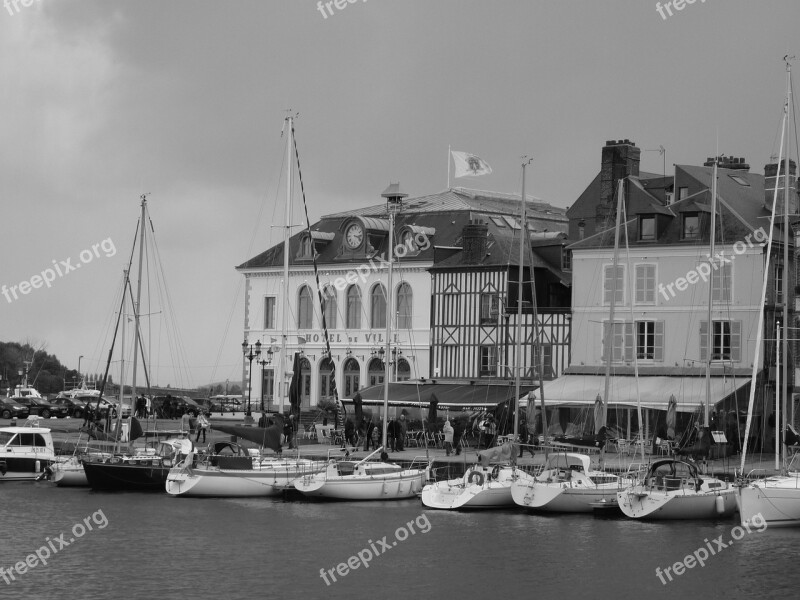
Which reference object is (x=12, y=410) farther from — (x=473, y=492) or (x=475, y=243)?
(x=473, y=492)

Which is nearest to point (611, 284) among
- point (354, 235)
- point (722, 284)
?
point (722, 284)

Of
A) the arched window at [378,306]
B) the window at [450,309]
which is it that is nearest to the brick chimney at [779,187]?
the window at [450,309]

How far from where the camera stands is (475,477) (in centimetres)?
4122

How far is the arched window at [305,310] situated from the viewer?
244ft

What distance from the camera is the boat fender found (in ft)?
135

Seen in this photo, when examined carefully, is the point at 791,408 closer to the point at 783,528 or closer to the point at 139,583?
the point at 783,528

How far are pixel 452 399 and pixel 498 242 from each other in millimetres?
9020

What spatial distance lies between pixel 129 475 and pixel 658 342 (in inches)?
862

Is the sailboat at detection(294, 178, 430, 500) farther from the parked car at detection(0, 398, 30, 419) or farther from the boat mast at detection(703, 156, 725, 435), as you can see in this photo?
the parked car at detection(0, 398, 30, 419)

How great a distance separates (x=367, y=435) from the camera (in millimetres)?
53156

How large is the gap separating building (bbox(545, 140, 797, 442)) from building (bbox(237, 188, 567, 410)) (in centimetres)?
1047

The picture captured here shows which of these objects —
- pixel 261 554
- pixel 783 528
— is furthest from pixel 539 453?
pixel 261 554

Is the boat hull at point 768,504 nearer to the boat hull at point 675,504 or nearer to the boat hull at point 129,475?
the boat hull at point 675,504

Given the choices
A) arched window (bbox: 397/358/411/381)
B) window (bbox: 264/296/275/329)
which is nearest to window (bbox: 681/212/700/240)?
arched window (bbox: 397/358/411/381)
